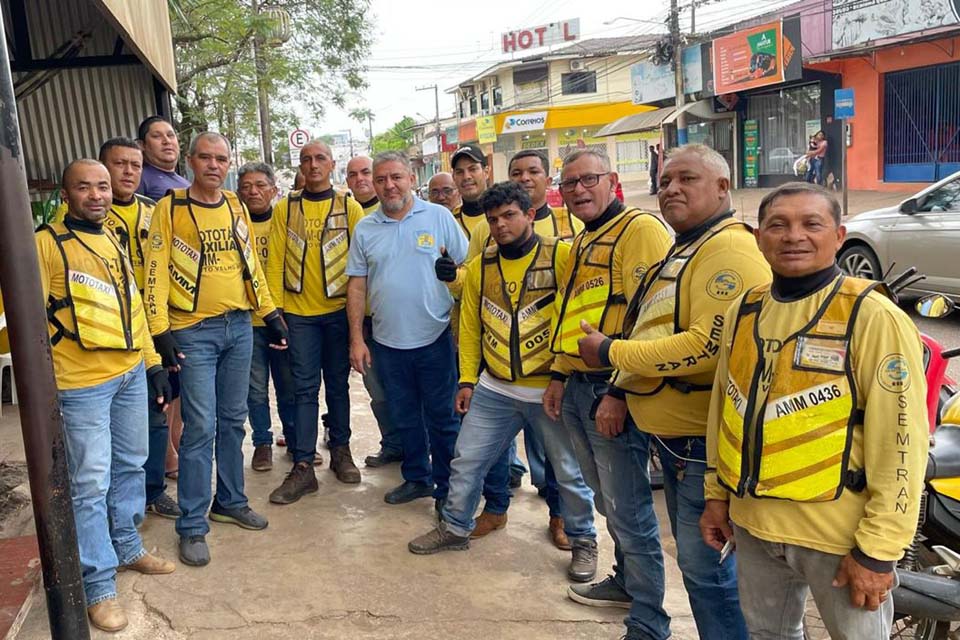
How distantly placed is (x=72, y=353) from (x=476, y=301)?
5.71ft

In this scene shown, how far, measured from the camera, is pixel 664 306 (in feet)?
8.63

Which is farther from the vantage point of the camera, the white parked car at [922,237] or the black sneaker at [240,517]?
the white parked car at [922,237]

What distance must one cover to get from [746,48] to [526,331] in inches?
867

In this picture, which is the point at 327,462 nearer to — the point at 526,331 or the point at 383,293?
the point at 383,293

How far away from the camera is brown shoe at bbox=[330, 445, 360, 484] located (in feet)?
16.0

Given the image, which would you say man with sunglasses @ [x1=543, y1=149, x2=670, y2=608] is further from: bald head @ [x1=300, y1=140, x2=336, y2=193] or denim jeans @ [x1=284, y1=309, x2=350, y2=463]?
bald head @ [x1=300, y1=140, x2=336, y2=193]

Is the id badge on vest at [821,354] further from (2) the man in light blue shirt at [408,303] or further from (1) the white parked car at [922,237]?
(1) the white parked car at [922,237]

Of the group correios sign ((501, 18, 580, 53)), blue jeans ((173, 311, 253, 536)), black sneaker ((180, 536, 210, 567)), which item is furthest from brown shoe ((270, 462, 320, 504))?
correios sign ((501, 18, 580, 53))

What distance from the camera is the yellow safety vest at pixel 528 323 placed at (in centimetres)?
359

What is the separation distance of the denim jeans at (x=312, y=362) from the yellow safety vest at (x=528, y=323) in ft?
4.22

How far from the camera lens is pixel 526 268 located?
3.65m

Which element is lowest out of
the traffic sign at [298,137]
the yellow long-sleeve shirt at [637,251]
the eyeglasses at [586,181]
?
the yellow long-sleeve shirt at [637,251]

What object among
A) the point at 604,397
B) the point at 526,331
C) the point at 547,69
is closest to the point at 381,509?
the point at 526,331

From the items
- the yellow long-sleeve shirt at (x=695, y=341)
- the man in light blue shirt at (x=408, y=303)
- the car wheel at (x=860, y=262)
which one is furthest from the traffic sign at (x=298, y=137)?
the yellow long-sleeve shirt at (x=695, y=341)
